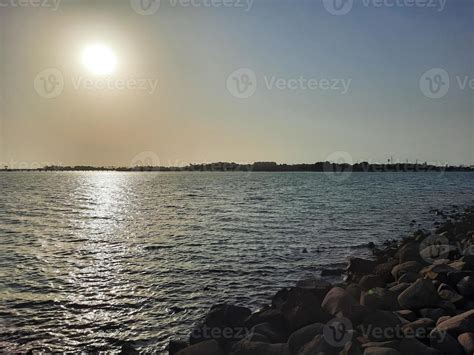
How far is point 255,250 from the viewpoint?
22609 mm

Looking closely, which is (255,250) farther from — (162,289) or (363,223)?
(363,223)

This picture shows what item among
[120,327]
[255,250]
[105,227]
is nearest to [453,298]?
[120,327]

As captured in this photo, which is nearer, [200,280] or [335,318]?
[335,318]

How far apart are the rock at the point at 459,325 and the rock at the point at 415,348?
97 centimetres

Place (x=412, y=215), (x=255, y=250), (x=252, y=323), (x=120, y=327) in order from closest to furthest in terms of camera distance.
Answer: (x=252, y=323) < (x=120, y=327) < (x=255, y=250) < (x=412, y=215)

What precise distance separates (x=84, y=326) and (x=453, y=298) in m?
10.4

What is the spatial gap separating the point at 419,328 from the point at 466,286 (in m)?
3.60

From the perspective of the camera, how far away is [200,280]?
658 inches

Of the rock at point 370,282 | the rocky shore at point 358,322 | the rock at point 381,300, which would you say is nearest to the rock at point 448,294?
the rocky shore at point 358,322

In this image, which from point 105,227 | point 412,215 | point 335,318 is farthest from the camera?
point 412,215

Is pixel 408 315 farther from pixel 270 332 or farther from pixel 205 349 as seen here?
pixel 205 349

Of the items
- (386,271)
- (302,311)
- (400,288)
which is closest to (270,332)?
(302,311)

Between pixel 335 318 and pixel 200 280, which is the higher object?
pixel 335 318

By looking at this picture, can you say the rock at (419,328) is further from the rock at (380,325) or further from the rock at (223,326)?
the rock at (223,326)
